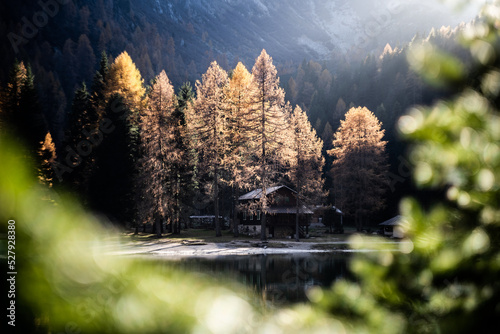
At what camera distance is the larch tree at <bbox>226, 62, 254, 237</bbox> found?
32625mm

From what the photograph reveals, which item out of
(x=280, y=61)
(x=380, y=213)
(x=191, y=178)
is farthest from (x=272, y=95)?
(x=280, y=61)

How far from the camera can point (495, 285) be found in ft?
2.43

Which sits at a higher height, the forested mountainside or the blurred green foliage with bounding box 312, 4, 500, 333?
the forested mountainside

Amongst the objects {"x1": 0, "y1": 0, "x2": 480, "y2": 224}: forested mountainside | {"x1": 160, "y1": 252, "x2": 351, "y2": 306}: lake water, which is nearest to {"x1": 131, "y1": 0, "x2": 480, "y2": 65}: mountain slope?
{"x1": 0, "y1": 0, "x2": 480, "y2": 224}: forested mountainside

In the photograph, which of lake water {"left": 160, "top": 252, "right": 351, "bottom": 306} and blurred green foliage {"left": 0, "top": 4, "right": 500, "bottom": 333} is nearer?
blurred green foliage {"left": 0, "top": 4, "right": 500, "bottom": 333}

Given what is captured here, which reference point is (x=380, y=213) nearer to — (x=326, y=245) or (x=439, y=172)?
(x=326, y=245)

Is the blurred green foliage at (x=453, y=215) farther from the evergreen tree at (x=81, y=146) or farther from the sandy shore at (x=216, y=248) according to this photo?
the evergreen tree at (x=81, y=146)

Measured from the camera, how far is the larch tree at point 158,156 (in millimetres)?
31172

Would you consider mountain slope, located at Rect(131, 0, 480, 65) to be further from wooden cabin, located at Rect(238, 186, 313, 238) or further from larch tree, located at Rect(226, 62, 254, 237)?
wooden cabin, located at Rect(238, 186, 313, 238)

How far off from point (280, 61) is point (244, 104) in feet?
511

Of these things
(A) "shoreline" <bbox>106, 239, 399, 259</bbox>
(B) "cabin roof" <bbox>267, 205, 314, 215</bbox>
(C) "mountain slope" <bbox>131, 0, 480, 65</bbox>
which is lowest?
(A) "shoreline" <bbox>106, 239, 399, 259</bbox>

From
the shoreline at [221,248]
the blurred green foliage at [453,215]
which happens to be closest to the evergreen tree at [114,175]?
the shoreline at [221,248]

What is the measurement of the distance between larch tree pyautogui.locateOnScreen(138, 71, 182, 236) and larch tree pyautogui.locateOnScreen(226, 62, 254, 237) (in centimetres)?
533

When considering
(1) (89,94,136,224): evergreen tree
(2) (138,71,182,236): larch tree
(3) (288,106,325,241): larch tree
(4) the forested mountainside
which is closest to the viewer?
(1) (89,94,136,224): evergreen tree
